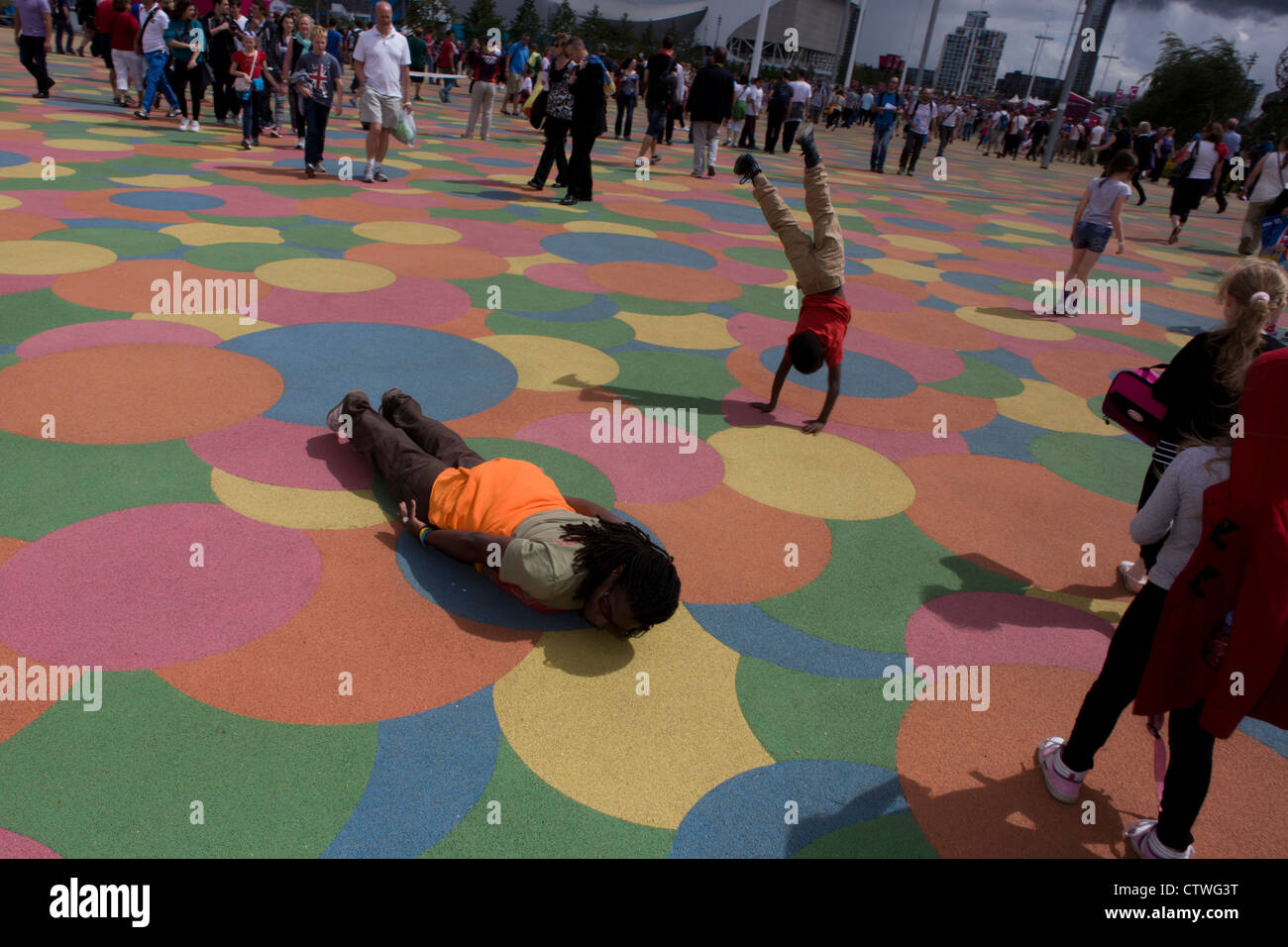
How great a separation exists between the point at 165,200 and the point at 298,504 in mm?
6812

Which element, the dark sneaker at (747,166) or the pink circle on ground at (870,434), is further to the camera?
the pink circle on ground at (870,434)

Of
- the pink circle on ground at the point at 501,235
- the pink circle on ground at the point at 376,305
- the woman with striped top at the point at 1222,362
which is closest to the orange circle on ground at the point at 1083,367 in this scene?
the woman with striped top at the point at 1222,362

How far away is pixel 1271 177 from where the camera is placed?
36.0 feet

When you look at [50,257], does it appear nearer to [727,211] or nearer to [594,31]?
[727,211]

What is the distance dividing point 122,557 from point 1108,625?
4.19 metres

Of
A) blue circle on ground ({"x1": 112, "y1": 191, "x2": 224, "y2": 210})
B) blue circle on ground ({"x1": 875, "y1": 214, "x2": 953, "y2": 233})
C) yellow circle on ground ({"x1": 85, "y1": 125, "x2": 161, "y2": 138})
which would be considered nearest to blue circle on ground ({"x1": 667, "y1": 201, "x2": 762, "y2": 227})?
blue circle on ground ({"x1": 875, "y1": 214, "x2": 953, "y2": 233})

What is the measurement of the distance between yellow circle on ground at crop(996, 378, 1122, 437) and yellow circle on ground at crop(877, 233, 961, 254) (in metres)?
5.34

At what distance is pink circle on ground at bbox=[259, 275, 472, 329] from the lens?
219 inches

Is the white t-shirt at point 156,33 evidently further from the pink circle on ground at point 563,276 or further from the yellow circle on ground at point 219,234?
the pink circle on ground at point 563,276

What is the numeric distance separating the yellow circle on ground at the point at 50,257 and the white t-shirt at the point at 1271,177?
1469 centimetres

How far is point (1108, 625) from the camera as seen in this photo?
3.37 metres

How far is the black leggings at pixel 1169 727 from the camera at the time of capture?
82.2 inches

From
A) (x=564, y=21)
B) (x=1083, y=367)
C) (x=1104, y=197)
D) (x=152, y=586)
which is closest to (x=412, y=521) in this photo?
(x=152, y=586)

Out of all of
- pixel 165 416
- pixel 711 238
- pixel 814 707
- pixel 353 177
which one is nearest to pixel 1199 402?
pixel 814 707
